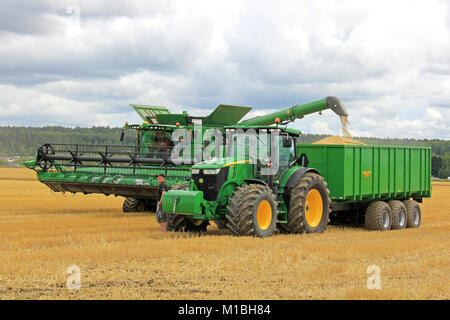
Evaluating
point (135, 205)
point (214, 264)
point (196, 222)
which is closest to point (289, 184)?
point (196, 222)

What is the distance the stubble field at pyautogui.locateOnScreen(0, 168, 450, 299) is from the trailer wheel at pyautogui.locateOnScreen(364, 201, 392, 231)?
1.91 metres

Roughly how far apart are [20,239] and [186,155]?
774 cm

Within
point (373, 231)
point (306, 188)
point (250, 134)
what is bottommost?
point (373, 231)

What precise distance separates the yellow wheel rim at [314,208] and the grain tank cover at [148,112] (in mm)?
8822

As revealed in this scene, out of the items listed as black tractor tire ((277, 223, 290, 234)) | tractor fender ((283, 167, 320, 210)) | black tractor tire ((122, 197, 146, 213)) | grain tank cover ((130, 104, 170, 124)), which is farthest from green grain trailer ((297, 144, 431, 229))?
grain tank cover ((130, 104, 170, 124))

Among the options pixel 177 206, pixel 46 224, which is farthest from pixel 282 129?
pixel 46 224

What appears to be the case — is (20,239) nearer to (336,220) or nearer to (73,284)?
(73,284)

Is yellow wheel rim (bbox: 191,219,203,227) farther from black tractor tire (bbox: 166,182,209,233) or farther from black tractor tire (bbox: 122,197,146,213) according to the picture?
black tractor tire (bbox: 122,197,146,213)

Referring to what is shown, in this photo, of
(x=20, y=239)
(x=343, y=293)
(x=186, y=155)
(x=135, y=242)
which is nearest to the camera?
(x=343, y=293)

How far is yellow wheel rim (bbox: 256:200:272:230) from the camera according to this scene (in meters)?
12.7

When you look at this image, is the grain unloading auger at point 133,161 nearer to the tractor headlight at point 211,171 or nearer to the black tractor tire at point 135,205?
the black tractor tire at point 135,205

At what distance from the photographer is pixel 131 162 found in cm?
1836

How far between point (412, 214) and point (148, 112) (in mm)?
9750

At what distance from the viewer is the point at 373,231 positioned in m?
16.0
